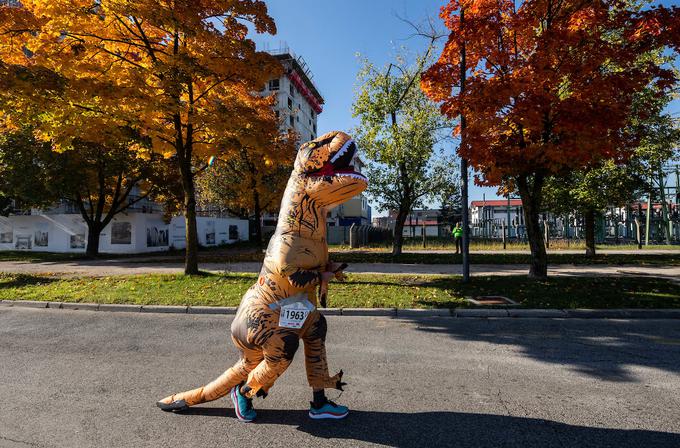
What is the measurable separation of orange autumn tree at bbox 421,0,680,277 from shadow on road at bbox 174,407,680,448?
7.25m

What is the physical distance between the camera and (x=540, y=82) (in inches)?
343

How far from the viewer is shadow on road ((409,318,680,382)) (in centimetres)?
454

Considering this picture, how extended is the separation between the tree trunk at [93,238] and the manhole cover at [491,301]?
71.0 feet

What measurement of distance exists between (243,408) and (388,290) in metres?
6.44

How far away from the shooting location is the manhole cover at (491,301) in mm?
7777

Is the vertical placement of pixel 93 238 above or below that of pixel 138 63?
below

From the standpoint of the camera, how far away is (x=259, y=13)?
36.9 feet

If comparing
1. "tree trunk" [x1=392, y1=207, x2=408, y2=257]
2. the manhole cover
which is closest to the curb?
the manhole cover

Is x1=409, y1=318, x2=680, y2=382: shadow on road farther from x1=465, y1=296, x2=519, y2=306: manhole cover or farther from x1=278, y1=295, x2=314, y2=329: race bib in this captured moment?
x1=278, y1=295, x2=314, y2=329: race bib

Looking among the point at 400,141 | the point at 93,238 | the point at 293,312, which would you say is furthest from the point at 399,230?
the point at 93,238

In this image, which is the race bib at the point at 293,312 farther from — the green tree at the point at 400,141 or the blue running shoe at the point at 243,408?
the green tree at the point at 400,141

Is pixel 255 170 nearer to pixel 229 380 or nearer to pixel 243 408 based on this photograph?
pixel 229 380

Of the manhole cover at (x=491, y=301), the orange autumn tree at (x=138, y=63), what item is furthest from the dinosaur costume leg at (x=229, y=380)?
the orange autumn tree at (x=138, y=63)

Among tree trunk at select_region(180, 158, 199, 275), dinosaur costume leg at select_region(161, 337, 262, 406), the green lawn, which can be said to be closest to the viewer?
dinosaur costume leg at select_region(161, 337, 262, 406)
